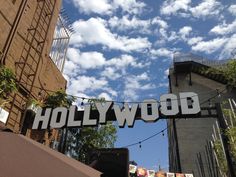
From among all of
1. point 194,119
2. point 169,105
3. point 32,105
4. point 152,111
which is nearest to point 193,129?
point 194,119

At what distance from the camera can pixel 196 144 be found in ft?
73.2

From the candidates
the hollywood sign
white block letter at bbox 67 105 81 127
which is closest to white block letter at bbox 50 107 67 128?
the hollywood sign

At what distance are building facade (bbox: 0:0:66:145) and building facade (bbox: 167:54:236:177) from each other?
11.8 metres

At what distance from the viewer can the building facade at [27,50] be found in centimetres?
1129

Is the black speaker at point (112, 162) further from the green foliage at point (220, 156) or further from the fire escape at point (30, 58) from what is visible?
the green foliage at point (220, 156)

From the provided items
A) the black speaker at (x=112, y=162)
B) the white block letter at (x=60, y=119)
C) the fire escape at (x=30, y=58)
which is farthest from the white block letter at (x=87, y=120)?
the fire escape at (x=30, y=58)

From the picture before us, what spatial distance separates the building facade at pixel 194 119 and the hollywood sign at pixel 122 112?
32.9ft

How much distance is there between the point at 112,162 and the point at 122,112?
3.18 metres

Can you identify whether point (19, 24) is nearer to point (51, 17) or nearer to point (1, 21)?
point (1, 21)

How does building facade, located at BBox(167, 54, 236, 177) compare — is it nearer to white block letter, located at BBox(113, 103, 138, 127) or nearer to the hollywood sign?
the hollywood sign

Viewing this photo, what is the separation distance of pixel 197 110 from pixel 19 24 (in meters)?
8.42

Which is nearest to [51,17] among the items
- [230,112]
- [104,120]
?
[104,120]

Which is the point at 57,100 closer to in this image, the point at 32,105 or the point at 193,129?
the point at 32,105

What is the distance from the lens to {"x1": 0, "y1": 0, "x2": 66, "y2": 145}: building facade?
1129 centimetres
